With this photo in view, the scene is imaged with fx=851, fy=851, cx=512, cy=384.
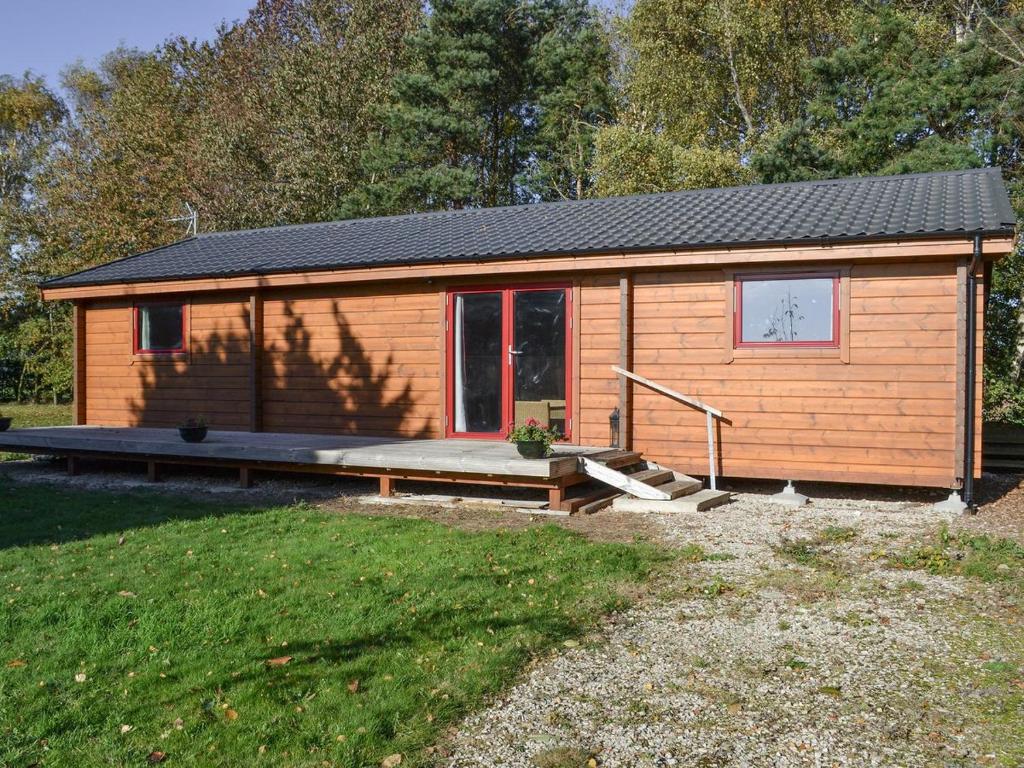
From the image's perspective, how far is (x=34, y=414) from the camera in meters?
18.3

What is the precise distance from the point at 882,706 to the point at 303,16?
94.0 ft

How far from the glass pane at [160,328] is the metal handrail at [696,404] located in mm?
6487

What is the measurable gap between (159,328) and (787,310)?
8.58 m

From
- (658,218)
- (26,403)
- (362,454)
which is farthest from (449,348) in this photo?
(26,403)

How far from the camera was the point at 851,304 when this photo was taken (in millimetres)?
8242

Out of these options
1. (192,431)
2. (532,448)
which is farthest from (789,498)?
(192,431)

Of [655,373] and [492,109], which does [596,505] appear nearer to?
[655,373]

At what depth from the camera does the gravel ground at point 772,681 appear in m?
3.03

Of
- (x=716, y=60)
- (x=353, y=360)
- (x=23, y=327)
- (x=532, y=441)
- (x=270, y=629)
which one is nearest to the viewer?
(x=270, y=629)

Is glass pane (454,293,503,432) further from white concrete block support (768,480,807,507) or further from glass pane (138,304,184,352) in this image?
glass pane (138,304,184,352)

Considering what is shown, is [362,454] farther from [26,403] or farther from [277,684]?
[26,403]

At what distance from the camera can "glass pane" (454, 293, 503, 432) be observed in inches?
387

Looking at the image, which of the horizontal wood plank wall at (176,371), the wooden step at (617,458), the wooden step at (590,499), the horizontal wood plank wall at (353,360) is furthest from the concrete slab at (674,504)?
the horizontal wood plank wall at (176,371)

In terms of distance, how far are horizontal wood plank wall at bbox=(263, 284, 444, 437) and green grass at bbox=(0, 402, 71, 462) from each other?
173 inches
